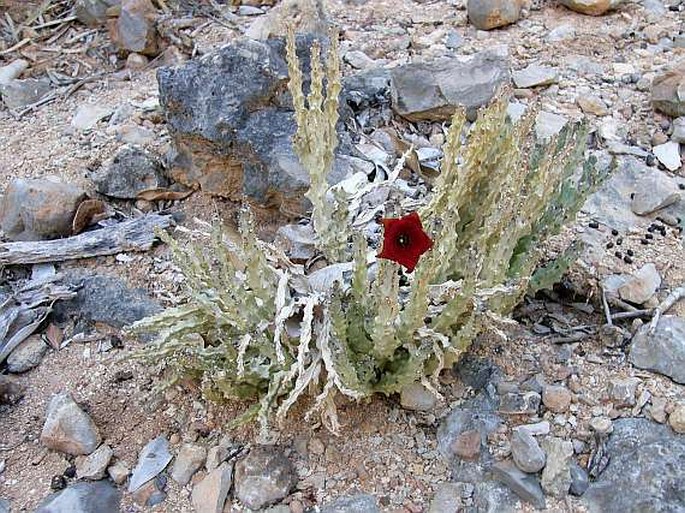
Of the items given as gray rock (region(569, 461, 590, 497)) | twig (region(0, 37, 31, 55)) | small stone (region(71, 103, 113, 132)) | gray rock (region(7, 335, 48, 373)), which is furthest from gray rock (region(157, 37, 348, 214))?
twig (region(0, 37, 31, 55))

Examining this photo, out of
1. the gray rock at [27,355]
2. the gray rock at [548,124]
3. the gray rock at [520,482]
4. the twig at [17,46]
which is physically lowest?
the gray rock at [27,355]

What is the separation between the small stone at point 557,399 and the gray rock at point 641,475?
17 centimetres

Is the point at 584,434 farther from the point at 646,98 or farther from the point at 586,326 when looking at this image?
the point at 646,98

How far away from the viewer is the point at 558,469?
7.43 ft

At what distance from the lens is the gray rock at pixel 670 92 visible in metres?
3.54

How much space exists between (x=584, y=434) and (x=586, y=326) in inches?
19.1

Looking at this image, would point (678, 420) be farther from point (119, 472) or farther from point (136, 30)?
point (136, 30)

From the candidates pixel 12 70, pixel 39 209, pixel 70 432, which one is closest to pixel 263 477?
pixel 70 432

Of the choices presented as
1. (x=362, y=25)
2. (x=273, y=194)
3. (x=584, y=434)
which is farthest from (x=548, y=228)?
(x=362, y=25)

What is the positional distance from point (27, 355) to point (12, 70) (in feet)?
7.33

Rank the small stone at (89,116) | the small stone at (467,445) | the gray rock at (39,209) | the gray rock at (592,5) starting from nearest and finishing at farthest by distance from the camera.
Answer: the small stone at (467,445) < the gray rock at (39,209) < the small stone at (89,116) < the gray rock at (592,5)

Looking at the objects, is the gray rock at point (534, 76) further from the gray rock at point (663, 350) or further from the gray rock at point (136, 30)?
the gray rock at point (136, 30)

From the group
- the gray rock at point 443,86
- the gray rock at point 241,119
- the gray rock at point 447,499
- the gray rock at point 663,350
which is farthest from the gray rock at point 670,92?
the gray rock at point 447,499

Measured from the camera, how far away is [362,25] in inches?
178
